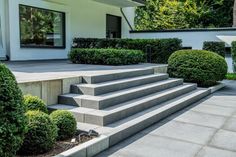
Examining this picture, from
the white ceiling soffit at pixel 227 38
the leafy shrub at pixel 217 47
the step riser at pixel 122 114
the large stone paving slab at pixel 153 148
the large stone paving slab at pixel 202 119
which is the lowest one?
the large stone paving slab at pixel 153 148

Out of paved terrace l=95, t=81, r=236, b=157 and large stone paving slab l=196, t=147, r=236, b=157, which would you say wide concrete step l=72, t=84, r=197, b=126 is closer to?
paved terrace l=95, t=81, r=236, b=157

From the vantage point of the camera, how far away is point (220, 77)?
32.6 feet

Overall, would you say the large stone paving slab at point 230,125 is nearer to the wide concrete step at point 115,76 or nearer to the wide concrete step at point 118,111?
the wide concrete step at point 118,111

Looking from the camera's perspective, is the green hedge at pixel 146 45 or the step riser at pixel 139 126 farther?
the green hedge at pixel 146 45

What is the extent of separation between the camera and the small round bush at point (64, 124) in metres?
4.16

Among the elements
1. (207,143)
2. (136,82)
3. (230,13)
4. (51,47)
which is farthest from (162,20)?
(207,143)

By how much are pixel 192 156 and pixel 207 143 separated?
68 cm

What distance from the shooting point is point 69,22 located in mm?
13328

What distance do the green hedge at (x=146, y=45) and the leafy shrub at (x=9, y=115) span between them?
940 cm

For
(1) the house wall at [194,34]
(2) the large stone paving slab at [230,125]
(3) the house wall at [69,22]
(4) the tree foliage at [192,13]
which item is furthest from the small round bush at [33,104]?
(4) the tree foliage at [192,13]

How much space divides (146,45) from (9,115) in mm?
10103

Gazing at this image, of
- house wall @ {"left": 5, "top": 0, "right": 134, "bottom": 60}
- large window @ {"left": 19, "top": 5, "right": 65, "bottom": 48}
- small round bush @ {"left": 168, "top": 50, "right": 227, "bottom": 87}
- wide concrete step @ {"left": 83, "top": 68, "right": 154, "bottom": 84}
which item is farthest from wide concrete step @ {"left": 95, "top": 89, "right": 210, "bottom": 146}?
large window @ {"left": 19, "top": 5, "right": 65, "bottom": 48}

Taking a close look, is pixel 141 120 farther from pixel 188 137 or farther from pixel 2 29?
pixel 2 29

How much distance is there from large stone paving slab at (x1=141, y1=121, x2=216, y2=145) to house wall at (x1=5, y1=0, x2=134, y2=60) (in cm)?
704
